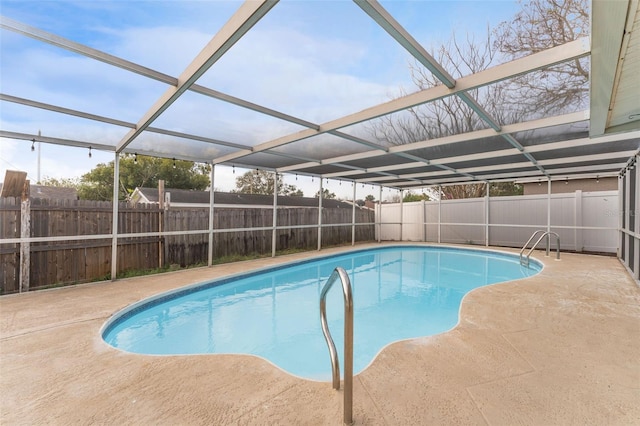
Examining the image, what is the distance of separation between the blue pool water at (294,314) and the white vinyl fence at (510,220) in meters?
3.65

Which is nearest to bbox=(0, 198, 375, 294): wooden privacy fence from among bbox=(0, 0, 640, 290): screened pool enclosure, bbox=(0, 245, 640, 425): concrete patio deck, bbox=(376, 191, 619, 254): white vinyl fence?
bbox=(0, 0, 640, 290): screened pool enclosure

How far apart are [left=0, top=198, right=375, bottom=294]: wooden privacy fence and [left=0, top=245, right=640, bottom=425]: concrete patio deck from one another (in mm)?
1774

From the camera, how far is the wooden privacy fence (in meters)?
4.78

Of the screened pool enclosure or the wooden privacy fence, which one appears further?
the wooden privacy fence

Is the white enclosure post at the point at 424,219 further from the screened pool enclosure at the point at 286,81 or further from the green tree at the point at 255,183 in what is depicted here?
the green tree at the point at 255,183

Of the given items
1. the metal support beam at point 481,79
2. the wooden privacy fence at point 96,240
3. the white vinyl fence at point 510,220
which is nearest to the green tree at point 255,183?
the white vinyl fence at point 510,220

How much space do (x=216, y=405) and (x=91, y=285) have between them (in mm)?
4869

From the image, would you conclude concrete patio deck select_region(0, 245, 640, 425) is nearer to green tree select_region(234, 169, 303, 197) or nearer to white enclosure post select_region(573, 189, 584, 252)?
white enclosure post select_region(573, 189, 584, 252)

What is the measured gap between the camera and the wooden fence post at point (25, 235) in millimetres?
4773

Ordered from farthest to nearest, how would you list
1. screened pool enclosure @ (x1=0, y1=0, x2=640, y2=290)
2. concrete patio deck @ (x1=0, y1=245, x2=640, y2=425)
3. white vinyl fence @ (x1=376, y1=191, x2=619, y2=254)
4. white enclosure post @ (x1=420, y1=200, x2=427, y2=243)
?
1. white enclosure post @ (x1=420, y1=200, x2=427, y2=243)
2. white vinyl fence @ (x1=376, y1=191, x2=619, y2=254)
3. screened pool enclosure @ (x1=0, y1=0, x2=640, y2=290)
4. concrete patio deck @ (x1=0, y1=245, x2=640, y2=425)

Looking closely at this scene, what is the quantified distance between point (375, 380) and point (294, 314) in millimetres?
2803

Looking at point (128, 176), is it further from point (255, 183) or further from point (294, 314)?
point (294, 314)

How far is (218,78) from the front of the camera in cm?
323

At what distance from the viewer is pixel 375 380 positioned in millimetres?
2156
